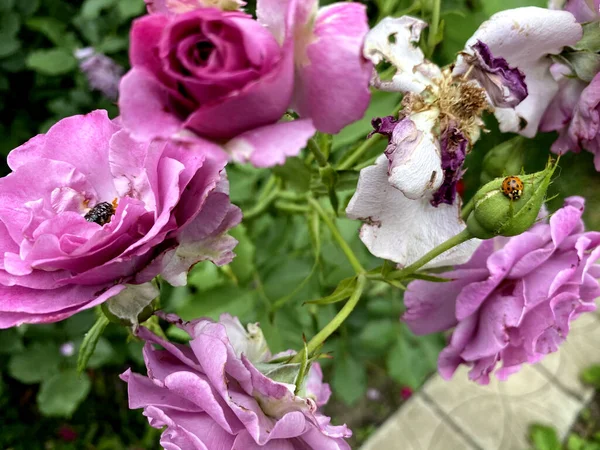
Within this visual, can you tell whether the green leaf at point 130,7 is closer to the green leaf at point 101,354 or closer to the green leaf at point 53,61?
the green leaf at point 53,61

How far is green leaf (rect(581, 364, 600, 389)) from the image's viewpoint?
1.65 metres

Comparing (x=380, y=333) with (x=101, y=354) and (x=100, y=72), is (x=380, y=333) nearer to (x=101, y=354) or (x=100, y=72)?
(x=101, y=354)

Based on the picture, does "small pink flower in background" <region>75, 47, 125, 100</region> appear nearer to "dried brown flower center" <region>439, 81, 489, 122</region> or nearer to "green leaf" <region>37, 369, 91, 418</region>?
"green leaf" <region>37, 369, 91, 418</region>

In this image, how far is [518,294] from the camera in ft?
1.62

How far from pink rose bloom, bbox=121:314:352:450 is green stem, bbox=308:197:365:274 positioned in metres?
0.15

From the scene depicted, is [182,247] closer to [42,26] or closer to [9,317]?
[9,317]

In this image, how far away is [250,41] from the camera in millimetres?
274

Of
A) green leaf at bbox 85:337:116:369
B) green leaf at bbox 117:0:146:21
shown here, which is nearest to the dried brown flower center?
green leaf at bbox 117:0:146:21

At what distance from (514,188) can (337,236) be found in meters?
0.22

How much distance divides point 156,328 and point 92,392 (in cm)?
115

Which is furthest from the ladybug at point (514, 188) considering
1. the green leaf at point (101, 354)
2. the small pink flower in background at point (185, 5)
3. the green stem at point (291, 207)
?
the green leaf at point (101, 354)

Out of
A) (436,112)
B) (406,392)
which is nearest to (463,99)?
(436,112)

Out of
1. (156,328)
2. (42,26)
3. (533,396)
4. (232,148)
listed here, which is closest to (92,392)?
(42,26)

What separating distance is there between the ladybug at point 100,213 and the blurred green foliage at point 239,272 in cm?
16
